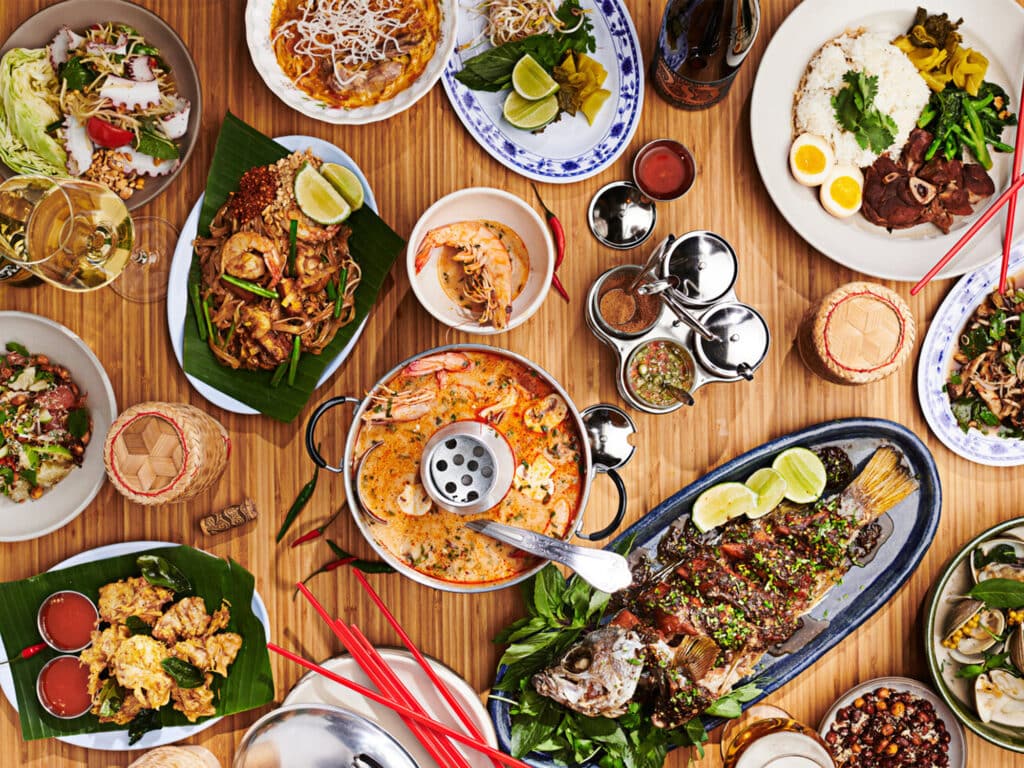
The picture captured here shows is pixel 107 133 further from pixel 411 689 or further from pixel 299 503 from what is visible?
pixel 411 689

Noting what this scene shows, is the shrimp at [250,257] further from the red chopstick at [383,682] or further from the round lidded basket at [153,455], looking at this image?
the red chopstick at [383,682]

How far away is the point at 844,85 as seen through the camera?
2723 millimetres

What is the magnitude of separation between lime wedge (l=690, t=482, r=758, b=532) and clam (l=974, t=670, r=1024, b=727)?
1.13 m

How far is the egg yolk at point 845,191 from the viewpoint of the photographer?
273 cm

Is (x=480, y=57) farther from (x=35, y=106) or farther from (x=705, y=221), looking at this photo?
(x=35, y=106)

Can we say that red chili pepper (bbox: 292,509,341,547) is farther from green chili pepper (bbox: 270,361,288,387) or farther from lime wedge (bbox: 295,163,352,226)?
lime wedge (bbox: 295,163,352,226)

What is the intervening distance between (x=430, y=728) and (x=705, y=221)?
2105mm

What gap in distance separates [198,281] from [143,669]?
1361 mm

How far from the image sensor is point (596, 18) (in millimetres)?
2738

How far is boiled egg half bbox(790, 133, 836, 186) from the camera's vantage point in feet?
8.90

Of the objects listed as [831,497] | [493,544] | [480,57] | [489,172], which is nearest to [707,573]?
[831,497]

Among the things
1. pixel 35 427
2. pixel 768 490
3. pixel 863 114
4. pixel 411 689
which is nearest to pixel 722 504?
pixel 768 490

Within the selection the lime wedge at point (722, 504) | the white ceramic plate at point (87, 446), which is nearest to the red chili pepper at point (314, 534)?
the white ceramic plate at point (87, 446)

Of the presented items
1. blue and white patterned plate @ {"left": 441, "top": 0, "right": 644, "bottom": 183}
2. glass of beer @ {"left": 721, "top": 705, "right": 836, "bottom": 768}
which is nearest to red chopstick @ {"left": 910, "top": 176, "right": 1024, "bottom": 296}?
blue and white patterned plate @ {"left": 441, "top": 0, "right": 644, "bottom": 183}
